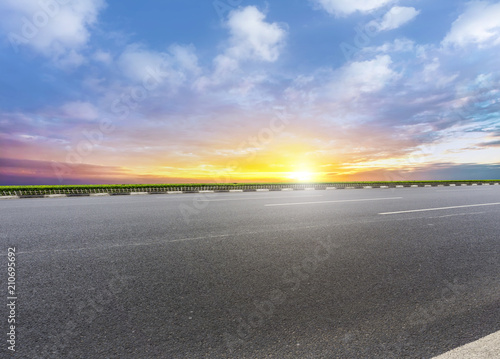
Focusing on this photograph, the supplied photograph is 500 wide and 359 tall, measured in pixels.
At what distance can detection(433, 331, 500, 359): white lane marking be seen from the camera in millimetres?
1912

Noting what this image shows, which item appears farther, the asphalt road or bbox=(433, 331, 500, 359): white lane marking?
the asphalt road

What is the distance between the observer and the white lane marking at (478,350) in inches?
75.3

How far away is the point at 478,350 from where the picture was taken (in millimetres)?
1976

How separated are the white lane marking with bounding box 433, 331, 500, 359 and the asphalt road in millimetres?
65

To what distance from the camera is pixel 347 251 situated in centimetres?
438

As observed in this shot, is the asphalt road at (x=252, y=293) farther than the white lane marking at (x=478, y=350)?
Yes

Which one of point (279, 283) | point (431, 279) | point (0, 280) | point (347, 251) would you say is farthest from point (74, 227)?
point (431, 279)

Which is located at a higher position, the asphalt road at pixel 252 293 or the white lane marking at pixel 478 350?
the asphalt road at pixel 252 293

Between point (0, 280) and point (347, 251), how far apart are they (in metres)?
4.62

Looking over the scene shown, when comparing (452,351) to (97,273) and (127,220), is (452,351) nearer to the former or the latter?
(97,273)

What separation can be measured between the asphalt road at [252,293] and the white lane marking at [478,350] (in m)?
0.06

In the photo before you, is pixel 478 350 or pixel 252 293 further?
pixel 252 293

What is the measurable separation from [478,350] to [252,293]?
6.03 ft

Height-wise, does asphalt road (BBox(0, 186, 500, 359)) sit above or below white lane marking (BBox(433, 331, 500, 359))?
above
